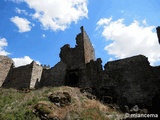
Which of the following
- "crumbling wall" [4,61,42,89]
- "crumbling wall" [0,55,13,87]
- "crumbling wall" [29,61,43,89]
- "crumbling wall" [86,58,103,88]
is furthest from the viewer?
"crumbling wall" [0,55,13,87]

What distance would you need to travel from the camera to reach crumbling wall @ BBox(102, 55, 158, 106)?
24.2 meters

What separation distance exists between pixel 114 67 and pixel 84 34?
8.99 m

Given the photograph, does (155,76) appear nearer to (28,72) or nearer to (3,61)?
(28,72)

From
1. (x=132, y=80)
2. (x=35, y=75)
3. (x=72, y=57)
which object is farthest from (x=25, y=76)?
(x=132, y=80)

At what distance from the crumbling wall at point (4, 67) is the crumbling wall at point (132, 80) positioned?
1522 cm

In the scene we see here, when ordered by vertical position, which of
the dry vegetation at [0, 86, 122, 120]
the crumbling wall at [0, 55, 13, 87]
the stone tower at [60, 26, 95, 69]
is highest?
the stone tower at [60, 26, 95, 69]

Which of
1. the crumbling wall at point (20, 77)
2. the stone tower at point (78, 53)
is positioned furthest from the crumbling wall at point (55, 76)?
the crumbling wall at point (20, 77)

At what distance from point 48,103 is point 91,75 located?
445 inches

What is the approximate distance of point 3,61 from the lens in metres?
33.0

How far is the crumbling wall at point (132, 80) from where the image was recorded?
24234 millimetres

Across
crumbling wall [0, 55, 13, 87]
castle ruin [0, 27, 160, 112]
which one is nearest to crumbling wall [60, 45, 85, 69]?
castle ruin [0, 27, 160, 112]

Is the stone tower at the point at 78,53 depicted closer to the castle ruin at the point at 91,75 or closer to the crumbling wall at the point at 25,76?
the castle ruin at the point at 91,75

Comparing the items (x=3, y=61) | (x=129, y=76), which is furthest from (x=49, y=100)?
(x=3, y=61)

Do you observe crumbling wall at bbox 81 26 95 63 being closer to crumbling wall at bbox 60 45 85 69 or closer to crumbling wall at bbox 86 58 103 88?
crumbling wall at bbox 60 45 85 69
